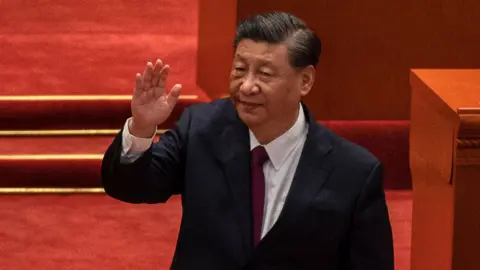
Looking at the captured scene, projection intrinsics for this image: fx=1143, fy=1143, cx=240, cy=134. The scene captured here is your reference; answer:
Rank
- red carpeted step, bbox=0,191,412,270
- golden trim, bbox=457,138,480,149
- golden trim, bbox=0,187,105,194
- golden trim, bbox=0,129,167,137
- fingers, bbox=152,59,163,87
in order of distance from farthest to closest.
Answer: golden trim, bbox=0,129,167,137 < golden trim, bbox=0,187,105,194 < red carpeted step, bbox=0,191,412,270 < golden trim, bbox=457,138,480,149 < fingers, bbox=152,59,163,87

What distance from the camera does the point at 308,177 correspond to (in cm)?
158

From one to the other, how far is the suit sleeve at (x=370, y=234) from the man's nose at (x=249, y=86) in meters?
0.21

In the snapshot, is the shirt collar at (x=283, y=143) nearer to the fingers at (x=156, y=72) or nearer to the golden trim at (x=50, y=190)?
the fingers at (x=156, y=72)

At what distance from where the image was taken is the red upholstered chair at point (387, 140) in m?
3.31

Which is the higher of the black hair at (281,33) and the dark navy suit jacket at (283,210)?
the black hair at (281,33)

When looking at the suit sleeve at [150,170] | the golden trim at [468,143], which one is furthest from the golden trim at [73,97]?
the suit sleeve at [150,170]

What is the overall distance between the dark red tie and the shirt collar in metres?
0.01

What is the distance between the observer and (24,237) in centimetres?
296

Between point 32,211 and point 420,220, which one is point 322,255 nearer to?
point 420,220

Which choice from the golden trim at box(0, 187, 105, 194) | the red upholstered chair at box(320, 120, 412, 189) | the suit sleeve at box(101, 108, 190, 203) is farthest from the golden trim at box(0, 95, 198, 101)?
the suit sleeve at box(101, 108, 190, 203)

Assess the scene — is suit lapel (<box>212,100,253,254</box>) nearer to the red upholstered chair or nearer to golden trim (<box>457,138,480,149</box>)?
golden trim (<box>457,138,480,149</box>)

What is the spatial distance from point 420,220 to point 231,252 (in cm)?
77

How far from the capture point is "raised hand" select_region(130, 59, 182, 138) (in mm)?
1525

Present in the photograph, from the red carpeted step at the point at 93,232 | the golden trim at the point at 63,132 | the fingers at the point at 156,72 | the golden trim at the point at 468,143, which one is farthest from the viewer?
the golden trim at the point at 63,132
